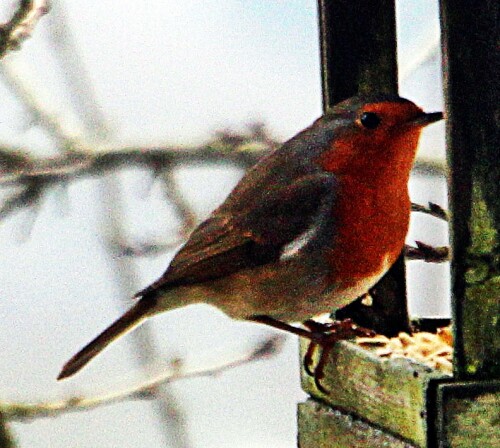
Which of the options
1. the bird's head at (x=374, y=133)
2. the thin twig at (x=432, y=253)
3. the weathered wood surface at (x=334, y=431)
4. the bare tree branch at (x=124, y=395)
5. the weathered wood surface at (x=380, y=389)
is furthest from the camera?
the bare tree branch at (x=124, y=395)

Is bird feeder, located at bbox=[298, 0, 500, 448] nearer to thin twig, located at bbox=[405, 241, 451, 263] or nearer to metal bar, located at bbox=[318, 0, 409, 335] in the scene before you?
thin twig, located at bbox=[405, 241, 451, 263]

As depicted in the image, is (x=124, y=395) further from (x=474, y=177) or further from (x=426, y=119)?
(x=474, y=177)

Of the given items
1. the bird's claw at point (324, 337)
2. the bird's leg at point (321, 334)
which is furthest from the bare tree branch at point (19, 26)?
the bird's claw at point (324, 337)

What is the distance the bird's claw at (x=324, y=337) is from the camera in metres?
2.77

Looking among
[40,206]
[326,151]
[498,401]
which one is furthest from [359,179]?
[40,206]

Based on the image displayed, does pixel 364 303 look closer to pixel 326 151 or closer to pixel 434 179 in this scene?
pixel 326 151

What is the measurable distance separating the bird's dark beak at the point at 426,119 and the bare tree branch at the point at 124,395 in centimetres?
134

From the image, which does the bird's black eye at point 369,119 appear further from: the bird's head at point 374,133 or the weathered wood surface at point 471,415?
the weathered wood surface at point 471,415

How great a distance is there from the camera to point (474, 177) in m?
2.15

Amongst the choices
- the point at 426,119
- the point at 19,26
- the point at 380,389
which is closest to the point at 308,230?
the point at 426,119

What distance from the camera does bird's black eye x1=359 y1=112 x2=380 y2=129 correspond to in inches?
109

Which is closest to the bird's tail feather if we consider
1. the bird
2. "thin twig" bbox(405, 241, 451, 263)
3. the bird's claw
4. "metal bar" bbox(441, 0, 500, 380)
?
the bird

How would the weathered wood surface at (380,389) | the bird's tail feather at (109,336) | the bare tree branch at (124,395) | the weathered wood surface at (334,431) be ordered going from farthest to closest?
the bare tree branch at (124,395)
the bird's tail feather at (109,336)
the weathered wood surface at (334,431)
the weathered wood surface at (380,389)

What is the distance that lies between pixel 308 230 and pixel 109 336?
66 centimetres
